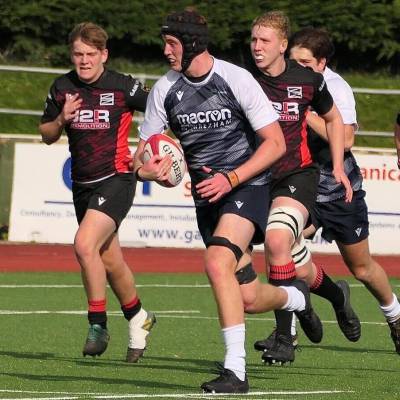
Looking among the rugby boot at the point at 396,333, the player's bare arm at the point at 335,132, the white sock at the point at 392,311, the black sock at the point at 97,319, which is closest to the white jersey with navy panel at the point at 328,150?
the player's bare arm at the point at 335,132

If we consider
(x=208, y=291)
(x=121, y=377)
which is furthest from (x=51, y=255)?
(x=121, y=377)

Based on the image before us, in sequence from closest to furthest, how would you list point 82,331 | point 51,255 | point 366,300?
point 82,331
point 366,300
point 51,255

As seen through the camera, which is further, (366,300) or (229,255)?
(366,300)

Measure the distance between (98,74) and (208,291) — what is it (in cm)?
539

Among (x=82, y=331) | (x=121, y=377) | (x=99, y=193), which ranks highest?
(x=99, y=193)

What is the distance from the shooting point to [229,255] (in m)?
8.04

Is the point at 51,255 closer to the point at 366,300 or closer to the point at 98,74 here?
the point at 366,300

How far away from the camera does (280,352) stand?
9625mm

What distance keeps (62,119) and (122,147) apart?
0.48 metres

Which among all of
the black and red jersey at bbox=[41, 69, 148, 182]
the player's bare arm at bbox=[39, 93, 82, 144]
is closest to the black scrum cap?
the player's bare arm at bbox=[39, 93, 82, 144]

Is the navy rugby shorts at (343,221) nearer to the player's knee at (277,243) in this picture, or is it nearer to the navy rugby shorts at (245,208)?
the player's knee at (277,243)

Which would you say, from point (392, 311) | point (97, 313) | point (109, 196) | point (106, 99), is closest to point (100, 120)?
point (106, 99)

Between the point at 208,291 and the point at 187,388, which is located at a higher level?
the point at 187,388

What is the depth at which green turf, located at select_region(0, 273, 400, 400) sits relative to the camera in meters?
8.18
